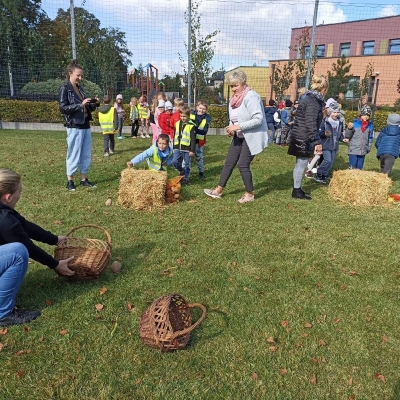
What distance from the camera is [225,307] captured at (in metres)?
3.23

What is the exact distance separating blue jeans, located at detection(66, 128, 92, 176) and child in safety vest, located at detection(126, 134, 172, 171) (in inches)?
39.8

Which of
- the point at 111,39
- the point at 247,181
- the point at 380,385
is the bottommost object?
the point at 380,385

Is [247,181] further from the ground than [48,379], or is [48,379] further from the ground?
[247,181]

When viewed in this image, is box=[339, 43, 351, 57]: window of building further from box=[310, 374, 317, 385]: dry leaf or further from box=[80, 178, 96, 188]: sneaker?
box=[310, 374, 317, 385]: dry leaf


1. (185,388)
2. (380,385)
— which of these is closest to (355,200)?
(380,385)

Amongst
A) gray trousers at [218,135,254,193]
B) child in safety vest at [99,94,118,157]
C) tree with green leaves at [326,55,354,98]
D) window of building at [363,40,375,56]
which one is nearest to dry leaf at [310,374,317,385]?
gray trousers at [218,135,254,193]

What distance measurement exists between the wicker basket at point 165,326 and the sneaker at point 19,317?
3.12 ft

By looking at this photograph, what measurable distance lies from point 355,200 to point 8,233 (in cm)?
567

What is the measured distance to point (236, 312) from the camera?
3162mm

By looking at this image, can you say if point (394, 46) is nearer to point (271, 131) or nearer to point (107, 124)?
point (271, 131)

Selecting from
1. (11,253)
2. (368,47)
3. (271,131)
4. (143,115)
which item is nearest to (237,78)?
(11,253)

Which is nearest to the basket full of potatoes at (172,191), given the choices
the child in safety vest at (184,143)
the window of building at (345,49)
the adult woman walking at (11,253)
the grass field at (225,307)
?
the grass field at (225,307)

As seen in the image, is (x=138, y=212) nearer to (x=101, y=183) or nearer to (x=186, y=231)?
(x=186, y=231)

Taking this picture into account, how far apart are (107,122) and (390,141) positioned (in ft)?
22.7
